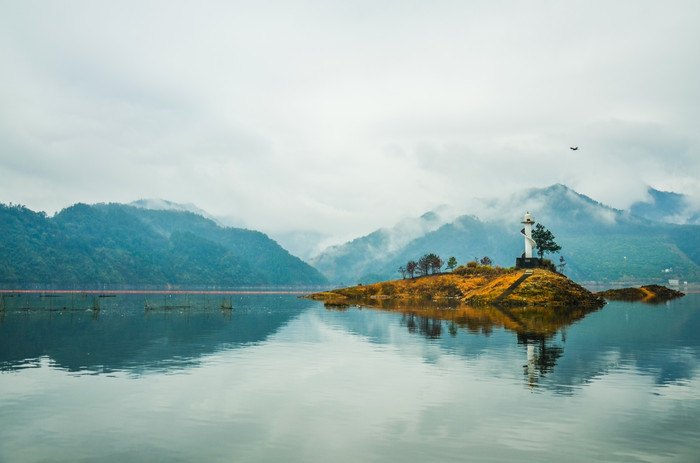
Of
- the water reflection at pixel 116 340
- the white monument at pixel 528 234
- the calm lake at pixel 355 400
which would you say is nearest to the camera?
the calm lake at pixel 355 400

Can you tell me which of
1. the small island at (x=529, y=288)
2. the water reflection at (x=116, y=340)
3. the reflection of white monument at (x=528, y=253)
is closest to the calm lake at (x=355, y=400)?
the water reflection at (x=116, y=340)

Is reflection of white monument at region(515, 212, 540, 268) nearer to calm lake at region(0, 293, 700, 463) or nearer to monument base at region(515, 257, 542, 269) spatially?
monument base at region(515, 257, 542, 269)

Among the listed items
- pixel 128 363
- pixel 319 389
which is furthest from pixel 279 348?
pixel 319 389

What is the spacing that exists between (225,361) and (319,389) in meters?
17.3

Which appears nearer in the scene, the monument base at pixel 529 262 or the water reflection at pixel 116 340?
the water reflection at pixel 116 340

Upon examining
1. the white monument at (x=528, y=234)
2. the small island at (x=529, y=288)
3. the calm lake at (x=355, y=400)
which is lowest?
the calm lake at (x=355, y=400)

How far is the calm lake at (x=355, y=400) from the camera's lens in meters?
24.4

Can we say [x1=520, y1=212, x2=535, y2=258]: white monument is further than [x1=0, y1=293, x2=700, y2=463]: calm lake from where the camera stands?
Yes

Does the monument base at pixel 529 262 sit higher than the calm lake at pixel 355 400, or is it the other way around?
the monument base at pixel 529 262

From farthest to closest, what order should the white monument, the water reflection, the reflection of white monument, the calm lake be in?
1. the reflection of white monument
2. the white monument
3. the water reflection
4. the calm lake

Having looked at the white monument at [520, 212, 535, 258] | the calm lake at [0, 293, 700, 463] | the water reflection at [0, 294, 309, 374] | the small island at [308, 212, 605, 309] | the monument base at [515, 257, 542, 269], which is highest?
the white monument at [520, 212, 535, 258]

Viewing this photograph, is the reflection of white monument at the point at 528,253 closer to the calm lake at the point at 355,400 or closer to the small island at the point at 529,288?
the small island at the point at 529,288

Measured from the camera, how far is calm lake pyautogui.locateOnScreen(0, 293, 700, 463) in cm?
2436

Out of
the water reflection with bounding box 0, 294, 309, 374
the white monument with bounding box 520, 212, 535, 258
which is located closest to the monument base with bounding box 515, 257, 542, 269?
the white monument with bounding box 520, 212, 535, 258
